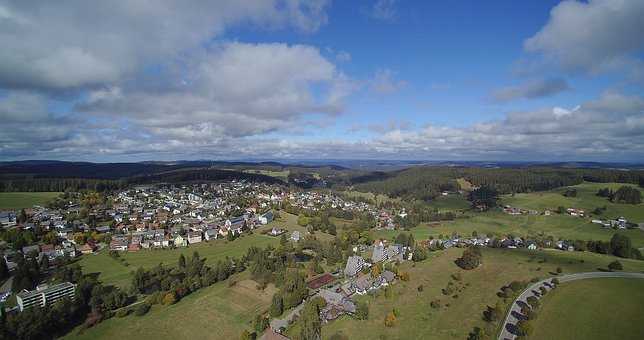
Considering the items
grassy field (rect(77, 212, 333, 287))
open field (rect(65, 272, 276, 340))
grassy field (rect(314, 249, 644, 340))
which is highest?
grassy field (rect(314, 249, 644, 340))

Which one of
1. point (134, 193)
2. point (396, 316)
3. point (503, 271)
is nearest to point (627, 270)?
point (503, 271)

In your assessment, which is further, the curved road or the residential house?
the residential house

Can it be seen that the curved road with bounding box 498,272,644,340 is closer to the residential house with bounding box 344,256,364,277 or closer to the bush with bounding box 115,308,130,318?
the residential house with bounding box 344,256,364,277

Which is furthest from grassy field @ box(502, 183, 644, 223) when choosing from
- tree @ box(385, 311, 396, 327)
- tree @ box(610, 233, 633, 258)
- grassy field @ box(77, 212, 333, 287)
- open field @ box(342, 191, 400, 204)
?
tree @ box(385, 311, 396, 327)


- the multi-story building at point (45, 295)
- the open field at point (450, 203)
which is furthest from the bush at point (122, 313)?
the open field at point (450, 203)

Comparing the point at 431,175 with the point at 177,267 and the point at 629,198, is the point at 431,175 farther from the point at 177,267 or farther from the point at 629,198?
the point at 177,267

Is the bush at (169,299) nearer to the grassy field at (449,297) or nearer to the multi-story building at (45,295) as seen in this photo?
the multi-story building at (45,295)

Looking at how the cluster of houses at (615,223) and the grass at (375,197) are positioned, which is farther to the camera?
the grass at (375,197)
